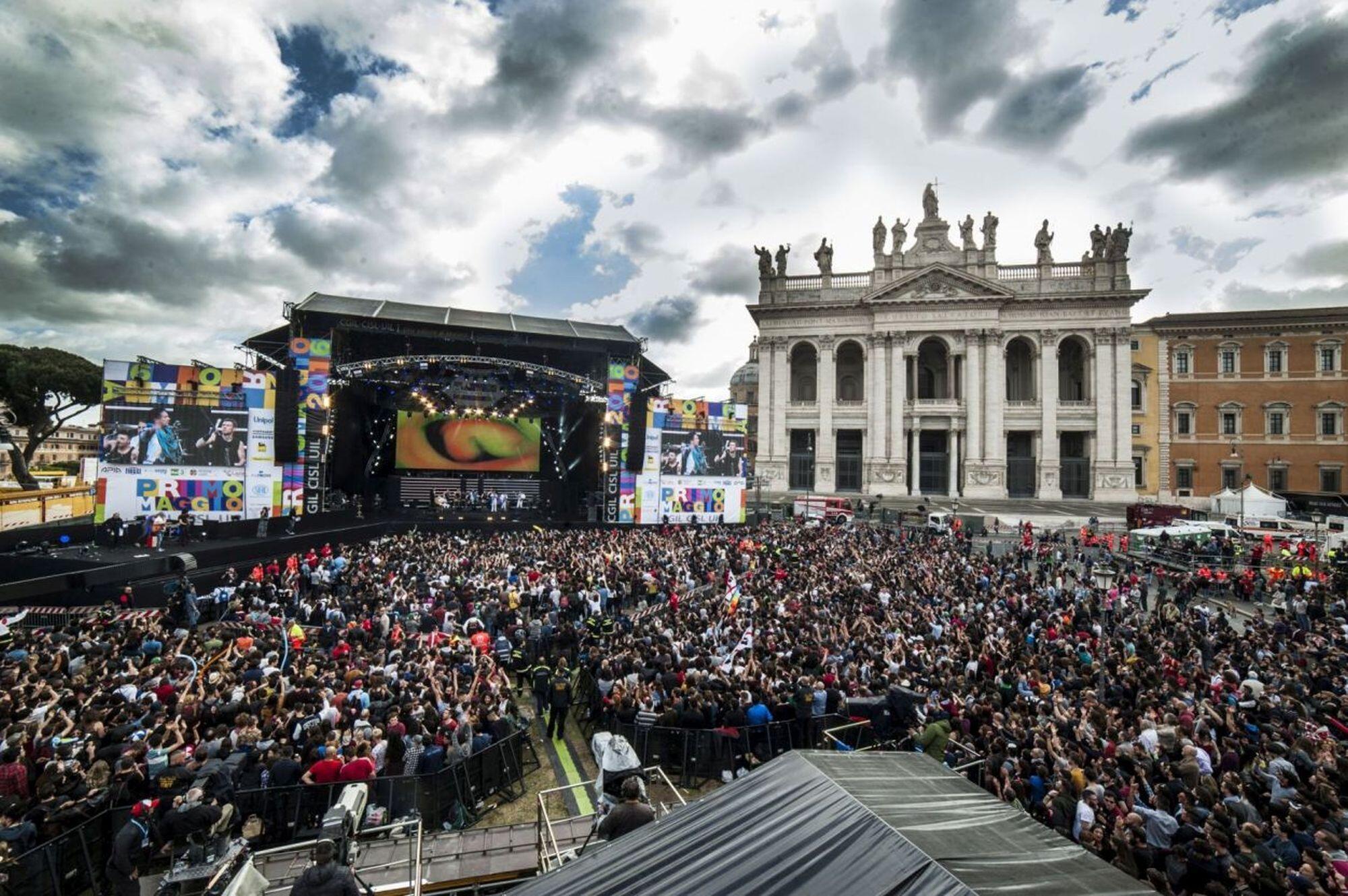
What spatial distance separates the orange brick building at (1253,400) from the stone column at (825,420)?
24.7m

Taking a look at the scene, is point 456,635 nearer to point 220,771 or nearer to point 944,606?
point 220,771

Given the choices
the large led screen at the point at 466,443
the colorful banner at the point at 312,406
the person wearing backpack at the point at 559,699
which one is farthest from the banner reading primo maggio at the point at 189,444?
the person wearing backpack at the point at 559,699

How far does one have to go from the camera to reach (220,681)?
8938mm

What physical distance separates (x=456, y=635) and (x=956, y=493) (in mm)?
41846

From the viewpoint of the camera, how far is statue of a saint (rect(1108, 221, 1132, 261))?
4238cm

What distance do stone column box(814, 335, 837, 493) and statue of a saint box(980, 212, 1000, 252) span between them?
13.4 m

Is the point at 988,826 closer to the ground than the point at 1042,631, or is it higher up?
higher up

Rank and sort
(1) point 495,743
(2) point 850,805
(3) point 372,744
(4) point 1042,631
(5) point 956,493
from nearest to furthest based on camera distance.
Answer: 1. (2) point 850,805
2. (3) point 372,744
3. (1) point 495,743
4. (4) point 1042,631
5. (5) point 956,493

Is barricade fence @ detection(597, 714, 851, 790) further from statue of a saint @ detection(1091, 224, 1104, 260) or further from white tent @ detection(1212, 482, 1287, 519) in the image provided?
statue of a saint @ detection(1091, 224, 1104, 260)

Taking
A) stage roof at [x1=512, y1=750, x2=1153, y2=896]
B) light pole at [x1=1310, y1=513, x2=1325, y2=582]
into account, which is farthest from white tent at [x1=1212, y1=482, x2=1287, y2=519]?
stage roof at [x1=512, y1=750, x2=1153, y2=896]

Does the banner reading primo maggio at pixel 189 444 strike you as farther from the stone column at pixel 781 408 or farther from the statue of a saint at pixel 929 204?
the statue of a saint at pixel 929 204

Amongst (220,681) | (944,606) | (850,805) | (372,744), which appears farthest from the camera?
(944,606)

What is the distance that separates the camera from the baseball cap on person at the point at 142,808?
5.68m

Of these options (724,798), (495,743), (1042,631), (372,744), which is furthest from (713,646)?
(724,798)
